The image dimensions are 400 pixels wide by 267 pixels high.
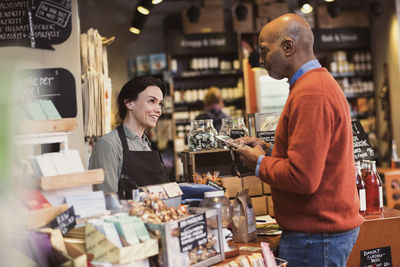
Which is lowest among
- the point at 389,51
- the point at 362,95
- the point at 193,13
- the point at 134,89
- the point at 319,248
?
the point at 319,248

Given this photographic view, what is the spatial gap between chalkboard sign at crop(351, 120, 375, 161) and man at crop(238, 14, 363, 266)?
1197 mm

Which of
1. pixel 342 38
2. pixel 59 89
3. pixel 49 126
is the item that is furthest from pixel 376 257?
pixel 342 38

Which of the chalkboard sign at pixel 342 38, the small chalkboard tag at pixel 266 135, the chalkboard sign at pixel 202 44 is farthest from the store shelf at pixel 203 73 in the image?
the small chalkboard tag at pixel 266 135

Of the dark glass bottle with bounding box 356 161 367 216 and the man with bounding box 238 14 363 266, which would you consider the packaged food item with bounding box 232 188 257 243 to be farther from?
the dark glass bottle with bounding box 356 161 367 216

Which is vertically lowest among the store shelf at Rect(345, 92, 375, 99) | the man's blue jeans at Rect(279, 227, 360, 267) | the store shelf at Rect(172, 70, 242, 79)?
the man's blue jeans at Rect(279, 227, 360, 267)

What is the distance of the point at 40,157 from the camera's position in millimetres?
1553

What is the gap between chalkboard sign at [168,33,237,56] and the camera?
7.95 meters

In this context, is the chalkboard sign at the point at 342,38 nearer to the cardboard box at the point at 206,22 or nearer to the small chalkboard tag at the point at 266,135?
the cardboard box at the point at 206,22

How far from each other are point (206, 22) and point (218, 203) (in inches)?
260

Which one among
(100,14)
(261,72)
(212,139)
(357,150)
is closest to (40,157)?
(212,139)

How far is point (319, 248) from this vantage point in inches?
74.4

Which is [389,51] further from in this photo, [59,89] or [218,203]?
[218,203]

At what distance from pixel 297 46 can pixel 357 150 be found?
1.43m

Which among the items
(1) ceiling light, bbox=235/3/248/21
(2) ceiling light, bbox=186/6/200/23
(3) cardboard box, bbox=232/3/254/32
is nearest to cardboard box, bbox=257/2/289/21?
(3) cardboard box, bbox=232/3/254/32
